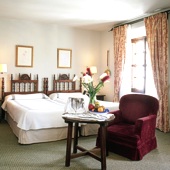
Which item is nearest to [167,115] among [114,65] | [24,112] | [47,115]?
[114,65]

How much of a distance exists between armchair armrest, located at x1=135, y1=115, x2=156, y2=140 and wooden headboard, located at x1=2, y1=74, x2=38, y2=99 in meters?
3.49

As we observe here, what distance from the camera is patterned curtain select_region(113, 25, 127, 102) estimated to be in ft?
18.4

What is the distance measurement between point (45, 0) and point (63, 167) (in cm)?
300

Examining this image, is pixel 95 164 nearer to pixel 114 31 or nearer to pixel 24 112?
pixel 24 112

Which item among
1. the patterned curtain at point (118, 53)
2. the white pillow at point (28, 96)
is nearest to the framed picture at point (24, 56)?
the white pillow at point (28, 96)

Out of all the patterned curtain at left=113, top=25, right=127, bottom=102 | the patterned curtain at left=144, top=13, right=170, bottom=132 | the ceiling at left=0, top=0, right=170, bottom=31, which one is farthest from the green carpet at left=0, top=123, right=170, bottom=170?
the ceiling at left=0, top=0, right=170, bottom=31

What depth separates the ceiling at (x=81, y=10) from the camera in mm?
4125

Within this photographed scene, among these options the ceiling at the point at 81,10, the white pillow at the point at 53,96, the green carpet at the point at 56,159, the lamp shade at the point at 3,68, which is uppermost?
the ceiling at the point at 81,10

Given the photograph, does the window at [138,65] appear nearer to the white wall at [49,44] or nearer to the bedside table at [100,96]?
the white wall at [49,44]

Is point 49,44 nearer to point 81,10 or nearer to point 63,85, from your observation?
point 63,85

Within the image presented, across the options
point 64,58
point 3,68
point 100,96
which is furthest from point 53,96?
point 100,96

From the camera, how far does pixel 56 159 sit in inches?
119

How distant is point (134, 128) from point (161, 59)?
6.66 ft

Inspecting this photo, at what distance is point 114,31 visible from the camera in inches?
234
